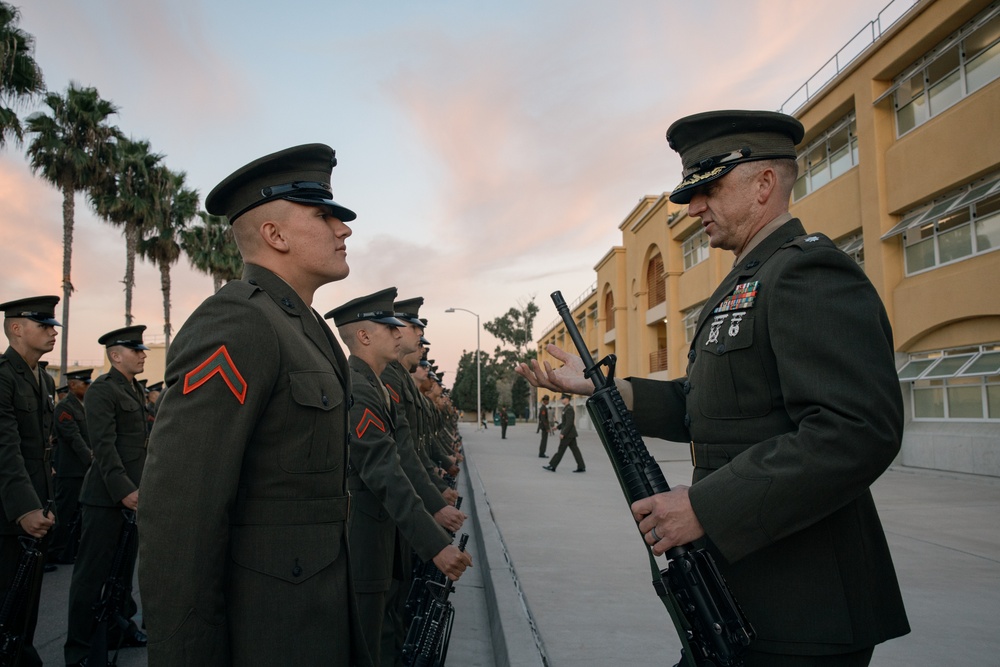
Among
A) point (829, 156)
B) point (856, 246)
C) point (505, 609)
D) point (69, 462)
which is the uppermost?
point (829, 156)

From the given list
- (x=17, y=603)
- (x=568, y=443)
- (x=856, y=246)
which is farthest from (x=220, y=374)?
(x=856, y=246)

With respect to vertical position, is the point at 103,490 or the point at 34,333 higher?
the point at 34,333

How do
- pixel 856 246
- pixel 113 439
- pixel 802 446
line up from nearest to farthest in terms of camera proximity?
pixel 802 446
pixel 113 439
pixel 856 246

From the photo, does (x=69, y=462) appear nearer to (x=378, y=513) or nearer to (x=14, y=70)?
(x=378, y=513)

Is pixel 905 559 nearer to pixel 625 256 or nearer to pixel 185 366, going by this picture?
pixel 185 366

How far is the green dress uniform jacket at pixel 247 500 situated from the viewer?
1775 mm

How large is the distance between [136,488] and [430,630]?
2624mm

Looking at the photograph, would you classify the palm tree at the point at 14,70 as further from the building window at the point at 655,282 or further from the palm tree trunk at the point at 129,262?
the building window at the point at 655,282

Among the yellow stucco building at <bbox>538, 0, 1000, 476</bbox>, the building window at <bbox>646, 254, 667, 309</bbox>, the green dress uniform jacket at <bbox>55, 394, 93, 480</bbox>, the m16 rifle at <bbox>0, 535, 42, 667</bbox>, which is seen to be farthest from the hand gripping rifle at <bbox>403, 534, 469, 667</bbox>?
the building window at <bbox>646, 254, 667, 309</bbox>

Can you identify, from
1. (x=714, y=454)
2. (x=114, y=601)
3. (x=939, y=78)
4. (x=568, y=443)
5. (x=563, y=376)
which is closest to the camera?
(x=714, y=454)

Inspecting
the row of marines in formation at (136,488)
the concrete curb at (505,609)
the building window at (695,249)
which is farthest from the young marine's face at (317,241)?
the building window at (695,249)

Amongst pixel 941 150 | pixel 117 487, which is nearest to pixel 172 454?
pixel 117 487

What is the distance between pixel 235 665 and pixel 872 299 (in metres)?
2.04

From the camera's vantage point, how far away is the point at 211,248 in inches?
1121
